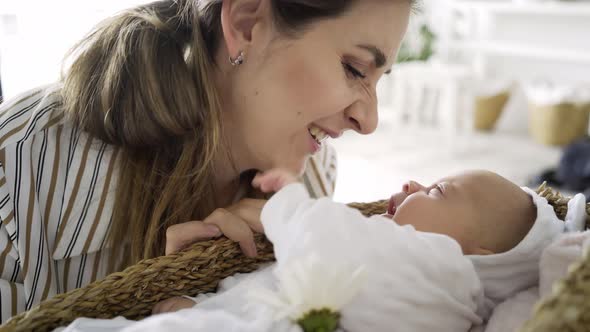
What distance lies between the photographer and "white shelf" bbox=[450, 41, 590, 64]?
3.62 meters

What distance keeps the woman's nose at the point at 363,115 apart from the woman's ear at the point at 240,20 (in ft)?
0.73

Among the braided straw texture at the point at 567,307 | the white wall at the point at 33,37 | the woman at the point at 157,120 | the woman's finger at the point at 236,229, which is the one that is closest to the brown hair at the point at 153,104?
the woman at the point at 157,120

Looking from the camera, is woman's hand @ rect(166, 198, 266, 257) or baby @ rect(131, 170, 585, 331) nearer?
baby @ rect(131, 170, 585, 331)

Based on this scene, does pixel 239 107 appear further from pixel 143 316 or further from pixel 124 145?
pixel 143 316

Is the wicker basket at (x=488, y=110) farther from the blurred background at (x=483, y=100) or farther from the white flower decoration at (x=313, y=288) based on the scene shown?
the white flower decoration at (x=313, y=288)

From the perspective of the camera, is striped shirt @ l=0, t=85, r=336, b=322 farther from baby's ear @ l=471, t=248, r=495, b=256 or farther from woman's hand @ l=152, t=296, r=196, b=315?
baby's ear @ l=471, t=248, r=495, b=256

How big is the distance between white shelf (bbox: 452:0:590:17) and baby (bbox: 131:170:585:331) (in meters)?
3.11

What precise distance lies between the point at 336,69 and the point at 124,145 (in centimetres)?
40

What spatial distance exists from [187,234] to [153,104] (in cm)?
23

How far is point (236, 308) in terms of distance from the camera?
2.54ft

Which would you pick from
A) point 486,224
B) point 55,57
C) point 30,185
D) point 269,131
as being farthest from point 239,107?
point 55,57

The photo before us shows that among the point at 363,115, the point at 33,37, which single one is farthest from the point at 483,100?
the point at 363,115

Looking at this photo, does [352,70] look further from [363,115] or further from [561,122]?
[561,122]

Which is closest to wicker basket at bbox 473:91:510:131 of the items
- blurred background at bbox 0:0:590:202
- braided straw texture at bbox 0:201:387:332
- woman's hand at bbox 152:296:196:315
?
blurred background at bbox 0:0:590:202
